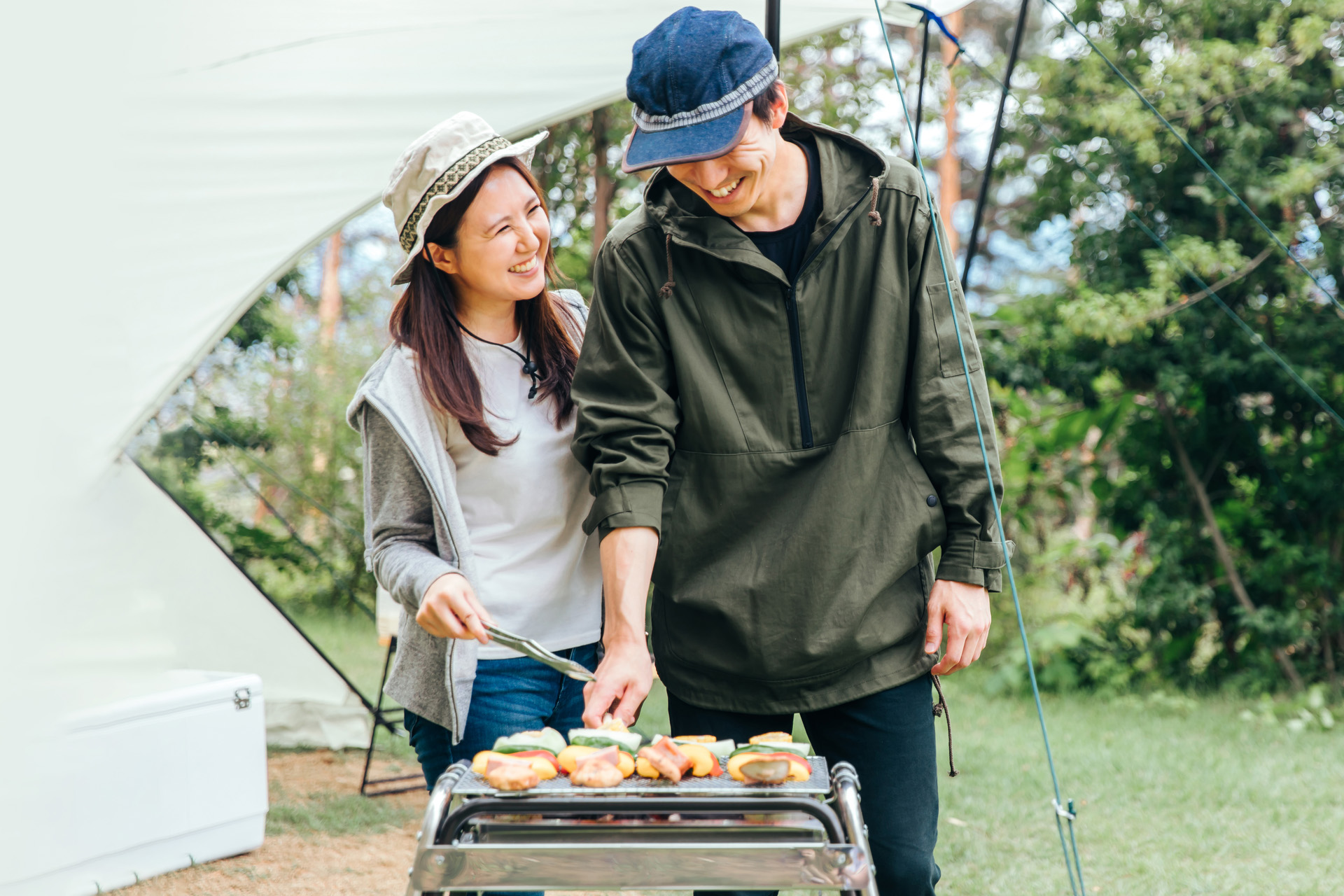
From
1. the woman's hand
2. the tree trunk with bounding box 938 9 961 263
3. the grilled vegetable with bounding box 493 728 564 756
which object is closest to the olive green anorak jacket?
the woman's hand

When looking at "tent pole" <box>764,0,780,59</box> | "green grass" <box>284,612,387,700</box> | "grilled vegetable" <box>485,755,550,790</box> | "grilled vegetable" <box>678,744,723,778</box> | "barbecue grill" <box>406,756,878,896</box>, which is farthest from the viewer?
"green grass" <box>284,612,387,700</box>

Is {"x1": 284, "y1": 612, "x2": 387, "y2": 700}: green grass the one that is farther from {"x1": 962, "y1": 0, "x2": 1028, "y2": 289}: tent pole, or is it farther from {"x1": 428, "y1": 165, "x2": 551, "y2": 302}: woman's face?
{"x1": 428, "y1": 165, "x2": 551, "y2": 302}: woman's face

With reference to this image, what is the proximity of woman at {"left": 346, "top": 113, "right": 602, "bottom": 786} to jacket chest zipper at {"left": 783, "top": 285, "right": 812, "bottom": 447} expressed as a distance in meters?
0.36

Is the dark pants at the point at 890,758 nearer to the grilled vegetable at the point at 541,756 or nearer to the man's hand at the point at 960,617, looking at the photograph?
the man's hand at the point at 960,617

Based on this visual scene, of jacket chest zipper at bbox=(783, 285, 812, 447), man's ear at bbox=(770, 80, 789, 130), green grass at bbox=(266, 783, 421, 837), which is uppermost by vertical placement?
man's ear at bbox=(770, 80, 789, 130)

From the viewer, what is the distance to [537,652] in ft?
5.20

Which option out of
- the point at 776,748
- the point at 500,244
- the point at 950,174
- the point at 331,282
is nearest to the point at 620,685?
the point at 776,748

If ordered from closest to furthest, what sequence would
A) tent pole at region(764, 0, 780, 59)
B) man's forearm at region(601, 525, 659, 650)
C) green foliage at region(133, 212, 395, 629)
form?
man's forearm at region(601, 525, 659, 650), tent pole at region(764, 0, 780, 59), green foliage at region(133, 212, 395, 629)

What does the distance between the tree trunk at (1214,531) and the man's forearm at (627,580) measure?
13.0 ft

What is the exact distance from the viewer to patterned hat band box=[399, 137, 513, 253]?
171cm

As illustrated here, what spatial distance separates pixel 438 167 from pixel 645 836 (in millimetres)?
1024

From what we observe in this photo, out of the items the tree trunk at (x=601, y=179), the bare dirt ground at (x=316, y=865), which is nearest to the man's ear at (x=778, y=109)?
the bare dirt ground at (x=316, y=865)

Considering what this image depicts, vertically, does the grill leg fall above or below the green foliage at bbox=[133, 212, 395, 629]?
above

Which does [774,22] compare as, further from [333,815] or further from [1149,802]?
[333,815]
